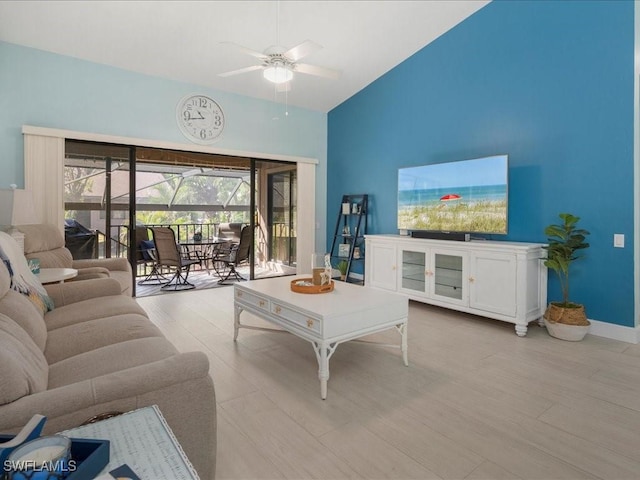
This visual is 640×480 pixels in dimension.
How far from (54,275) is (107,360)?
1789 mm

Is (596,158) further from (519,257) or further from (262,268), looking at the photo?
(262,268)

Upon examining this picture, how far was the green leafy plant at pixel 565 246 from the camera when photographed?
10.8 feet

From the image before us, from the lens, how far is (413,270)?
177 inches

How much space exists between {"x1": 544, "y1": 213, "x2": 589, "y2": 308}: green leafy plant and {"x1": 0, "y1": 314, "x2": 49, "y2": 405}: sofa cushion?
3692 mm

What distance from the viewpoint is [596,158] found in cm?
338

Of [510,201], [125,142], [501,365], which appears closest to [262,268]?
[125,142]

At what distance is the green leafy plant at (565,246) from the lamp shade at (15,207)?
4.67 metres

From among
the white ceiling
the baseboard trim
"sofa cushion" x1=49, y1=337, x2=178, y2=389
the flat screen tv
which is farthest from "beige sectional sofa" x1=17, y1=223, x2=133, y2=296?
the baseboard trim

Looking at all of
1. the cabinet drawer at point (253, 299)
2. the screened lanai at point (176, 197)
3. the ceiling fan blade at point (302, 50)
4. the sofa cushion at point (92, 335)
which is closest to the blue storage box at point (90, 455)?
the sofa cushion at point (92, 335)

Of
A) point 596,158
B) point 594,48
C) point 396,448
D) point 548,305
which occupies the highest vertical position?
point 594,48

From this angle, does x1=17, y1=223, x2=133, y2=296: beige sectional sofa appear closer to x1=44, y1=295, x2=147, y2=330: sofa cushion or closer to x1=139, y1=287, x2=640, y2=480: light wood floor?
x1=44, y1=295, x2=147, y2=330: sofa cushion

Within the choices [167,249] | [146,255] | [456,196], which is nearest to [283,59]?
[456,196]

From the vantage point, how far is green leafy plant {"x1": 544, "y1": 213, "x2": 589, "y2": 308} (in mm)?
3279

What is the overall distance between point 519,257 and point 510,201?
0.82m
